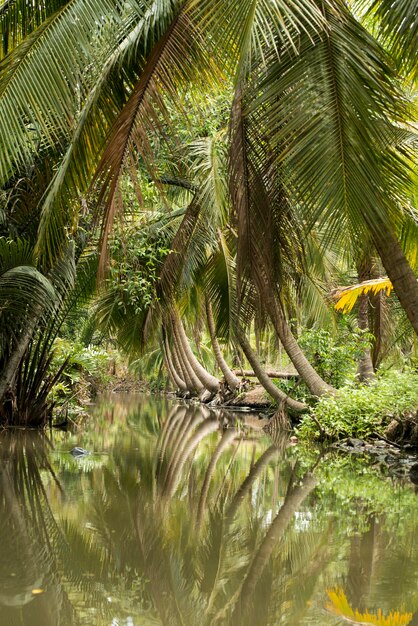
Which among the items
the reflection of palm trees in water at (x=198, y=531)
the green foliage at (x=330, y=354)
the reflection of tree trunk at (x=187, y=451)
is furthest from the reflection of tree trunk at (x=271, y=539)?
the green foliage at (x=330, y=354)

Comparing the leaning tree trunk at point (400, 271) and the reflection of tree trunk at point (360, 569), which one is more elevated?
the leaning tree trunk at point (400, 271)

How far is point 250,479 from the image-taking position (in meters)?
8.56

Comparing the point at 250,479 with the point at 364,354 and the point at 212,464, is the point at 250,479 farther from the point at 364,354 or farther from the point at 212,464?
the point at 364,354

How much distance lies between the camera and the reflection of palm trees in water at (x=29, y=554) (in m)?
3.69

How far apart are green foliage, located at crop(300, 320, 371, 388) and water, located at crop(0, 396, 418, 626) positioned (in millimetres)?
6030

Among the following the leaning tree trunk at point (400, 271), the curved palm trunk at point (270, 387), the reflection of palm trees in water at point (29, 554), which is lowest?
the curved palm trunk at point (270, 387)

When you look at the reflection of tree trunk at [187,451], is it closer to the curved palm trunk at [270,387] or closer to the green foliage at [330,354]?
the curved palm trunk at [270,387]

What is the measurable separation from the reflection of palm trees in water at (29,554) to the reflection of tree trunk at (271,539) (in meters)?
0.89

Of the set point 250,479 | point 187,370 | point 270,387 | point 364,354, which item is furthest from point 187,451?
point 187,370

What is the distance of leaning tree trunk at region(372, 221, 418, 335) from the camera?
5938 millimetres

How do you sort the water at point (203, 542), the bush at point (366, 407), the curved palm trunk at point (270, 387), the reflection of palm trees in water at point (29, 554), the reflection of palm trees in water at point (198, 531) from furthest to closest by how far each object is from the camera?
the curved palm trunk at point (270, 387) < the bush at point (366, 407) < the reflection of palm trees in water at point (198, 531) < the water at point (203, 542) < the reflection of palm trees in water at point (29, 554)

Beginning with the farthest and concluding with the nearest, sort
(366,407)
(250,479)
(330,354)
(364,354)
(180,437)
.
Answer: (330,354) → (364,354) → (180,437) → (366,407) → (250,479)

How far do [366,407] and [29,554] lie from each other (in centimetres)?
806

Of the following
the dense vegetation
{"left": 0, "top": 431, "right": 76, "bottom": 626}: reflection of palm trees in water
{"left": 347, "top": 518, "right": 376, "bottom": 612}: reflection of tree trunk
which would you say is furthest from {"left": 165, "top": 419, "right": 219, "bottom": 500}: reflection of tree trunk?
{"left": 347, "top": 518, "right": 376, "bottom": 612}: reflection of tree trunk
